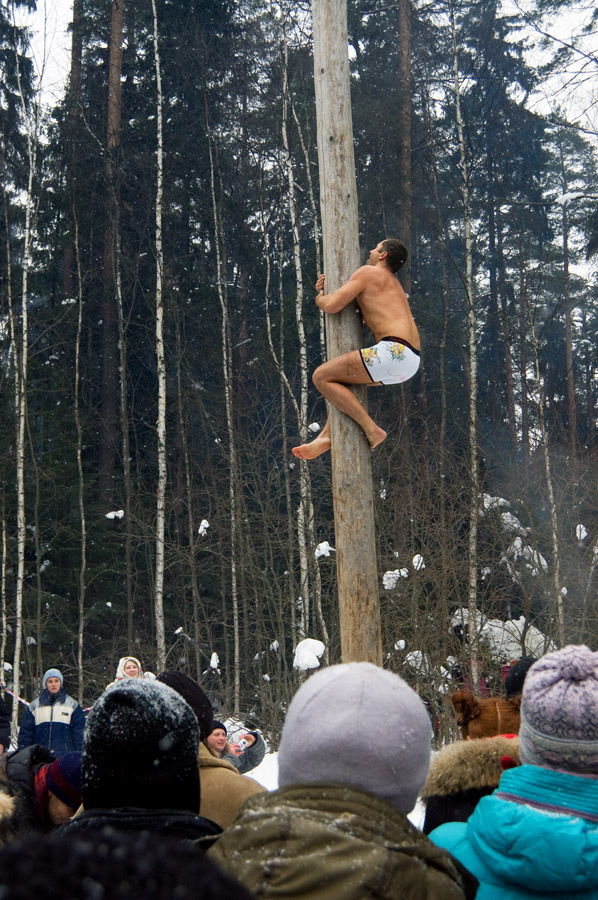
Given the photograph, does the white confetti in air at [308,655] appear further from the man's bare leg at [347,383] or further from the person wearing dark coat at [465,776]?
the person wearing dark coat at [465,776]

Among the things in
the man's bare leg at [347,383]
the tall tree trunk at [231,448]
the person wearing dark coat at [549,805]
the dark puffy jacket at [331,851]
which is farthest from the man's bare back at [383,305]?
the tall tree trunk at [231,448]

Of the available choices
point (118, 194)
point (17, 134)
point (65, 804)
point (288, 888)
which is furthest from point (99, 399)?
point (288, 888)

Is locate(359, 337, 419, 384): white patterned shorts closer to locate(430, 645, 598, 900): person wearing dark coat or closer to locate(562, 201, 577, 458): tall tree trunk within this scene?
locate(430, 645, 598, 900): person wearing dark coat

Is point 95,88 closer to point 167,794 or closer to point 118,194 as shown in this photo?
point 118,194

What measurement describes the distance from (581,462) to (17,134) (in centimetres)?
1339

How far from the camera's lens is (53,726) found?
7727 mm

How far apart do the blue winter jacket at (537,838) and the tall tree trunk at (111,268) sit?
1846cm

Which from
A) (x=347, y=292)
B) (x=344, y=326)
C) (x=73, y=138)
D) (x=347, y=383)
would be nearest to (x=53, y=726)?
(x=347, y=383)

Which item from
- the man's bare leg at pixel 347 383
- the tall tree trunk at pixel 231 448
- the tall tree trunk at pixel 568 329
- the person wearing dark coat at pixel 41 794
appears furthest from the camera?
the tall tree trunk at pixel 568 329

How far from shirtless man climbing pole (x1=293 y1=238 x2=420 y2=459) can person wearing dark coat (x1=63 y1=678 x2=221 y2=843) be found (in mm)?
2764

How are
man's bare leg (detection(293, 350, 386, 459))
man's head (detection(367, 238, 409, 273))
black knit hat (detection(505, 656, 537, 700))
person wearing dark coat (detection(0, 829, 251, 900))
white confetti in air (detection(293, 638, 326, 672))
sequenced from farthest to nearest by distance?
white confetti in air (detection(293, 638, 326, 672)) < man's head (detection(367, 238, 409, 273)) < man's bare leg (detection(293, 350, 386, 459)) < black knit hat (detection(505, 656, 537, 700)) < person wearing dark coat (detection(0, 829, 251, 900))

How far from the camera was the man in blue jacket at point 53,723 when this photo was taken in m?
7.66

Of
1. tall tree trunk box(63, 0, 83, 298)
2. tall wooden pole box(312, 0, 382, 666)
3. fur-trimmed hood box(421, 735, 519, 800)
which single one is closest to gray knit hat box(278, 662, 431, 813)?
fur-trimmed hood box(421, 735, 519, 800)

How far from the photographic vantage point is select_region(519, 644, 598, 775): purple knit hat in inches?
77.5
